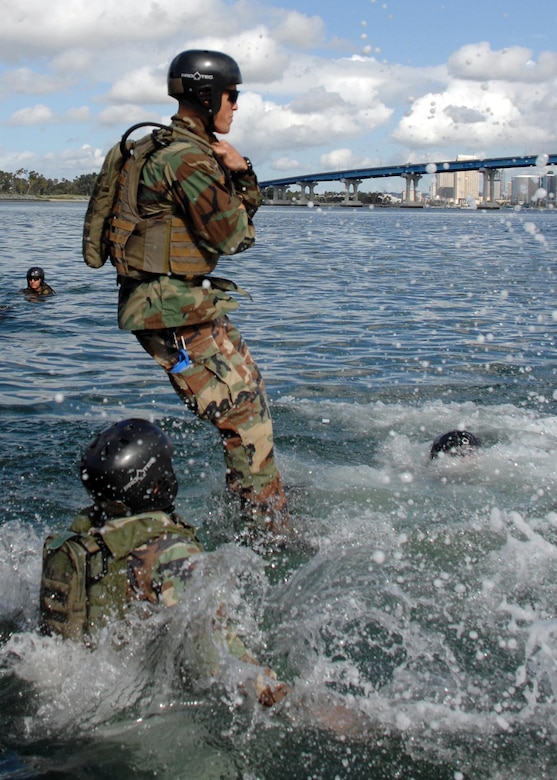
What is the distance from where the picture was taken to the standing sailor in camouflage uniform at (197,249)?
518cm

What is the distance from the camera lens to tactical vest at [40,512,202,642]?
3.97 meters

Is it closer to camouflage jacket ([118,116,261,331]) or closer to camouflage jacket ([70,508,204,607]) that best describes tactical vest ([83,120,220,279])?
camouflage jacket ([118,116,261,331])

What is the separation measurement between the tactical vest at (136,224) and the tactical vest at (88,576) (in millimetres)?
1864

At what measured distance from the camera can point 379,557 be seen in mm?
5840

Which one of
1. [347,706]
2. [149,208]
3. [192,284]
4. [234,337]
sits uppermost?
[149,208]

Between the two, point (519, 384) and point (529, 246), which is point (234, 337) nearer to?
point (519, 384)

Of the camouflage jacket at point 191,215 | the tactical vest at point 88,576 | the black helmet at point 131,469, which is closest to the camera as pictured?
the tactical vest at point 88,576

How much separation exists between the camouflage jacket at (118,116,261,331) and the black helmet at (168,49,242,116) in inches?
5.3

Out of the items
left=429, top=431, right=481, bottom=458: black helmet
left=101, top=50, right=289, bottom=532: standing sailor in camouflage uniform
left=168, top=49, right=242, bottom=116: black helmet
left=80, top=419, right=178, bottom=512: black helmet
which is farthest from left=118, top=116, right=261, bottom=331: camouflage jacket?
left=429, top=431, right=481, bottom=458: black helmet

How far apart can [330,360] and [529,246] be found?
1185 inches

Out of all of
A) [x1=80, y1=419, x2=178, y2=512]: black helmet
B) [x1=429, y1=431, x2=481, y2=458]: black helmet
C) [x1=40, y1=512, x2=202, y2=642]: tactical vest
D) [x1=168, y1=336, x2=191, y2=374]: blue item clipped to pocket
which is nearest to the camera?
[x1=40, y1=512, x2=202, y2=642]: tactical vest

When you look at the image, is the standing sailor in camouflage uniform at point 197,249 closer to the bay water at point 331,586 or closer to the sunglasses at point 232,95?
the sunglasses at point 232,95

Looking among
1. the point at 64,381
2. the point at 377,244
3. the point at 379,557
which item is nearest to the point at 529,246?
the point at 377,244

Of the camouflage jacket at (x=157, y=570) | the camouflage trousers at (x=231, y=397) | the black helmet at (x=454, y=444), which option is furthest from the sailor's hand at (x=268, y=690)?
the black helmet at (x=454, y=444)
